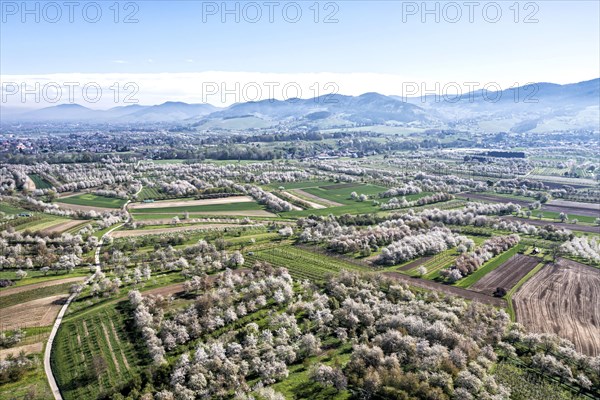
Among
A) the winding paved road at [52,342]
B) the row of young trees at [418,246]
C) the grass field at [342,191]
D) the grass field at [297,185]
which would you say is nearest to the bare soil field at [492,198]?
the grass field at [342,191]

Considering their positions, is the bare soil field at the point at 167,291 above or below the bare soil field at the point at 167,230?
below

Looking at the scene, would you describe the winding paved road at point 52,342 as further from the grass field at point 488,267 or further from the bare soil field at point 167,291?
the grass field at point 488,267

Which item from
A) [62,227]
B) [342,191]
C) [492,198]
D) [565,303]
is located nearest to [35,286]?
[62,227]

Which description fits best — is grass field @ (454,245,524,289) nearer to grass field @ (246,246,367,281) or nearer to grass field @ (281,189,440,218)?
grass field @ (246,246,367,281)

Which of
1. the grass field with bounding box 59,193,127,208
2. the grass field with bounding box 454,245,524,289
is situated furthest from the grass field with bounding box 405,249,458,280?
the grass field with bounding box 59,193,127,208

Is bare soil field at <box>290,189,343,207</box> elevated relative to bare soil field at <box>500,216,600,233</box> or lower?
elevated
